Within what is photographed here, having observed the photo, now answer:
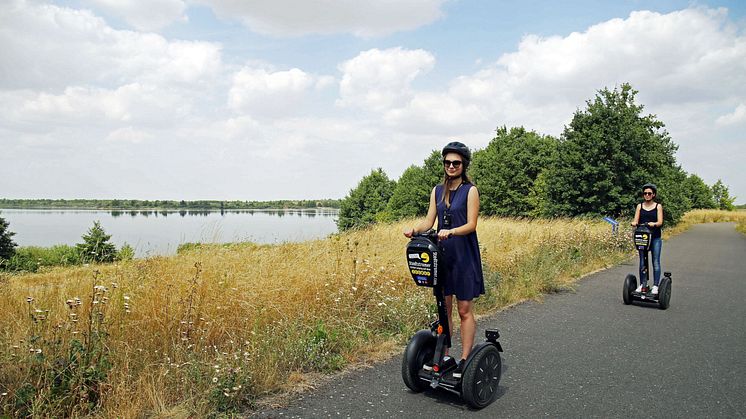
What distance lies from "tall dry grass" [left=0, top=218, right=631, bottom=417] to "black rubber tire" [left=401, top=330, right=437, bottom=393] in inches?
37.2

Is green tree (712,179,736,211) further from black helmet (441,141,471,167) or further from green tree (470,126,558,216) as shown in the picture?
black helmet (441,141,471,167)

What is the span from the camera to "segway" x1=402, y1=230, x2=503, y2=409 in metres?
3.82

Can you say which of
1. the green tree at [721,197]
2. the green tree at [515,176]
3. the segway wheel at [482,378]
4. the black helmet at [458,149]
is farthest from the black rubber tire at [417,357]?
the green tree at [721,197]

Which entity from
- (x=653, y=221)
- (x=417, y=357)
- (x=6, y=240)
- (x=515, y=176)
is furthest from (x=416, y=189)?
(x=417, y=357)

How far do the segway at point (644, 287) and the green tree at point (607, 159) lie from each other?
18.4m

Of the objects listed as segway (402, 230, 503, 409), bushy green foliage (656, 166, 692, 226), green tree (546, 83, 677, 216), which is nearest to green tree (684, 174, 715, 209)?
bushy green foliage (656, 166, 692, 226)

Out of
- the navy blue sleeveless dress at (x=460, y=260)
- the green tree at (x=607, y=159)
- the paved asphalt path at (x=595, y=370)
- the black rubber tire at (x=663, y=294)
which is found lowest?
the paved asphalt path at (x=595, y=370)

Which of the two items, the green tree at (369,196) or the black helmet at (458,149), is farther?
the green tree at (369,196)

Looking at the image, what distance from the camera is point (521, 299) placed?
8.41 metres

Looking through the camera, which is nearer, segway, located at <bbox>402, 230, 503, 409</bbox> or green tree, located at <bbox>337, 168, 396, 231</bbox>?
segway, located at <bbox>402, 230, 503, 409</bbox>

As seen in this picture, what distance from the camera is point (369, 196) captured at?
74.6 metres

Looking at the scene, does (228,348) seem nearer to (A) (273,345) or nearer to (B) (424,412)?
(A) (273,345)

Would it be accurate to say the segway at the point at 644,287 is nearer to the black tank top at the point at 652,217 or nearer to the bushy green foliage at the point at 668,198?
the black tank top at the point at 652,217

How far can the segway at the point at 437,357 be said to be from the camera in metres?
3.82
